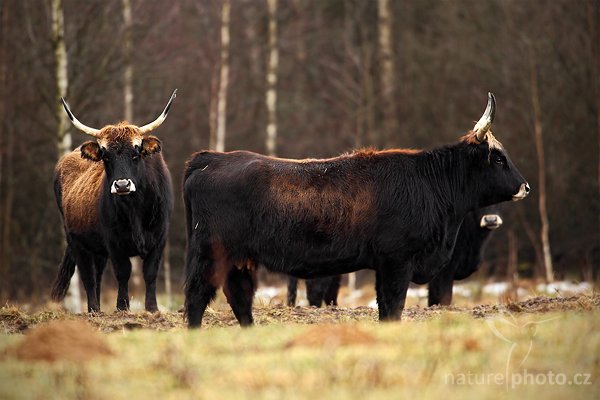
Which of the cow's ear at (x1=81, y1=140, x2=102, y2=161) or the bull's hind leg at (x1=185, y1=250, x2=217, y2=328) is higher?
the cow's ear at (x1=81, y1=140, x2=102, y2=161)

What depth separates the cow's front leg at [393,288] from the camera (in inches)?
372

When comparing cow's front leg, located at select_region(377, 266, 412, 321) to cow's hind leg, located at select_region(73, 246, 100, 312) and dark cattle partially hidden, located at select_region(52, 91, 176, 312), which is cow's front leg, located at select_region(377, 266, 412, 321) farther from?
cow's hind leg, located at select_region(73, 246, 100, 312)

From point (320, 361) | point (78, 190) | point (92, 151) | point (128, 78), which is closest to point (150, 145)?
point (92, 151)

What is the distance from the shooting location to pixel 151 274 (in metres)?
12.5

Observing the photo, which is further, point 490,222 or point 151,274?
point 490,222

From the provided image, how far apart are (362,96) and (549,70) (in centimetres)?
493

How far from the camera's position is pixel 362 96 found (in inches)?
982

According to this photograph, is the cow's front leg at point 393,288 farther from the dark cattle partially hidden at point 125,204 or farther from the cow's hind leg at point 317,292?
the cow's hind leg at point 317,292

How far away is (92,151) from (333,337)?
6059 millimetres

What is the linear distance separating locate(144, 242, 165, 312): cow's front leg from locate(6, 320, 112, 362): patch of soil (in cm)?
452

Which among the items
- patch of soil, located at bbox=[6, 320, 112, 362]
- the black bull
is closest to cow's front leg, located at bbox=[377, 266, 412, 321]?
patch of soil, located at bbox=[6, 320, 112, 362]

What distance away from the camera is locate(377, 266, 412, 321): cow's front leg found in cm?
945

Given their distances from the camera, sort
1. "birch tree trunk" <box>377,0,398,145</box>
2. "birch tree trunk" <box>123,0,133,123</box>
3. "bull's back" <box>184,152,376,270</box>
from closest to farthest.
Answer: "bull's back" <box>184,152,376,270</box> < "birch tree trunk" <box>123,0,133,123</box> < "birch tree trunk" <box>377,0,398,145</box>

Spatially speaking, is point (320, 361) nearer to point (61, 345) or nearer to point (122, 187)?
point (61, 345)
